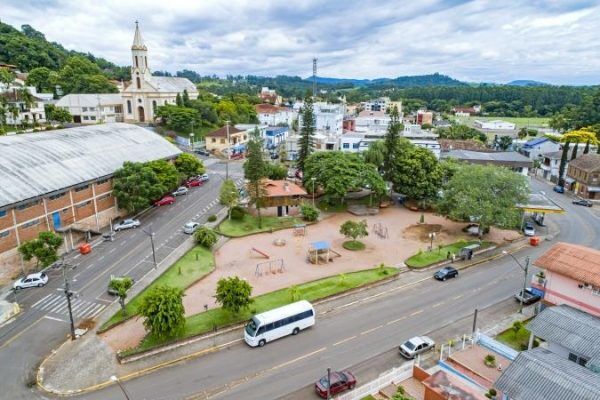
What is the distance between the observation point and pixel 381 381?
74.8ft

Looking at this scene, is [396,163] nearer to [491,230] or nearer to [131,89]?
[491,230]

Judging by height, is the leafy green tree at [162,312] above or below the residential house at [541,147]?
below

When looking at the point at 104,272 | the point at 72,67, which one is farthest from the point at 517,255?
the point at 72,67

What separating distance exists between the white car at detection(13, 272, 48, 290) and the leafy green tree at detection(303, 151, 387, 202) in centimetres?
3412

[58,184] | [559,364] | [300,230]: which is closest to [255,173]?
[300,230]

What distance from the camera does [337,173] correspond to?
5562 centimetres

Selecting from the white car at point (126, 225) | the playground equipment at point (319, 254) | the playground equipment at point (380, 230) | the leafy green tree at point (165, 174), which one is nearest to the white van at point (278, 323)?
the playground equipment at point (319, 254)

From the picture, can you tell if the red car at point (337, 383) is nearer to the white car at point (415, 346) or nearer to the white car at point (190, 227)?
the white car at point (415, 346)

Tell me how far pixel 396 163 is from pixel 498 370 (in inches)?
1511

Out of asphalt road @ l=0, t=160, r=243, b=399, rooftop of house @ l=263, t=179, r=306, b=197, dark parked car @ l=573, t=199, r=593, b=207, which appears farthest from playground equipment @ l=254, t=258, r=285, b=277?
dark parked car @ l=573, t=199, r=593, b=207

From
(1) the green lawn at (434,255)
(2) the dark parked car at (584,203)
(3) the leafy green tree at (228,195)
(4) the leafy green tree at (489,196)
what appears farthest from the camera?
(2) the dark parked car at (584,203)

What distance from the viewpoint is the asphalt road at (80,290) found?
25797mm

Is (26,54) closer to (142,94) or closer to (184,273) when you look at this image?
(142,94)

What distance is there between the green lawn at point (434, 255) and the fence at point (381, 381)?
55.5 feet
